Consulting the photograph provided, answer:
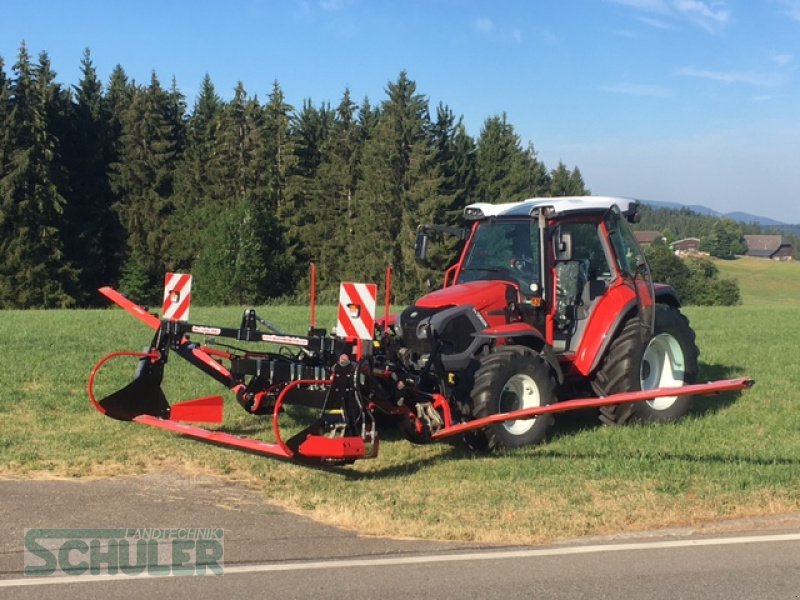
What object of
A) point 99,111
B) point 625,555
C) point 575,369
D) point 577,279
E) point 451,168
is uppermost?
point 99,111

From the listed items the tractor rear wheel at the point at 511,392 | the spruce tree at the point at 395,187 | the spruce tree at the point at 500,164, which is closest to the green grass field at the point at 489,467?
the tractor rear wheel at the point at 511,392

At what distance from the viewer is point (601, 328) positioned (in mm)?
8516

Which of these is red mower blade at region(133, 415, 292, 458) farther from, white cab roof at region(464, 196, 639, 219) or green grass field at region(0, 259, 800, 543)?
white cab roof at region(464, 196, 639, 219)

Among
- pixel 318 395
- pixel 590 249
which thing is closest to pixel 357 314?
pixel 318 395

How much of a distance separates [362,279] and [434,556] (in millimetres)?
46756

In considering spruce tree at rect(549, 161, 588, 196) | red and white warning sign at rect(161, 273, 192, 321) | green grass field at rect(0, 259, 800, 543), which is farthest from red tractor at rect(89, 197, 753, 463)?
spruce tree at rect(549, 161, 588, 196)

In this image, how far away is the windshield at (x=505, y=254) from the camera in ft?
27.7

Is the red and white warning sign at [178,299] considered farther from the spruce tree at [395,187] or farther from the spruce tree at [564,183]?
the spruce tree at [564,183]

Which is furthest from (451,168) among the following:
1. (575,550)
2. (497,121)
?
(575,550)

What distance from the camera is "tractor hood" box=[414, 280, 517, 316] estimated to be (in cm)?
810

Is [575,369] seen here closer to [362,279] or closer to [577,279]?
[577,279]

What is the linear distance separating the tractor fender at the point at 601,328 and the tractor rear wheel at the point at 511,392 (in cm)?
67

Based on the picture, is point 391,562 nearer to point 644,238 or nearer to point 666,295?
point 666,295

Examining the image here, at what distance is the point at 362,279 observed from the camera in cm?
5172
